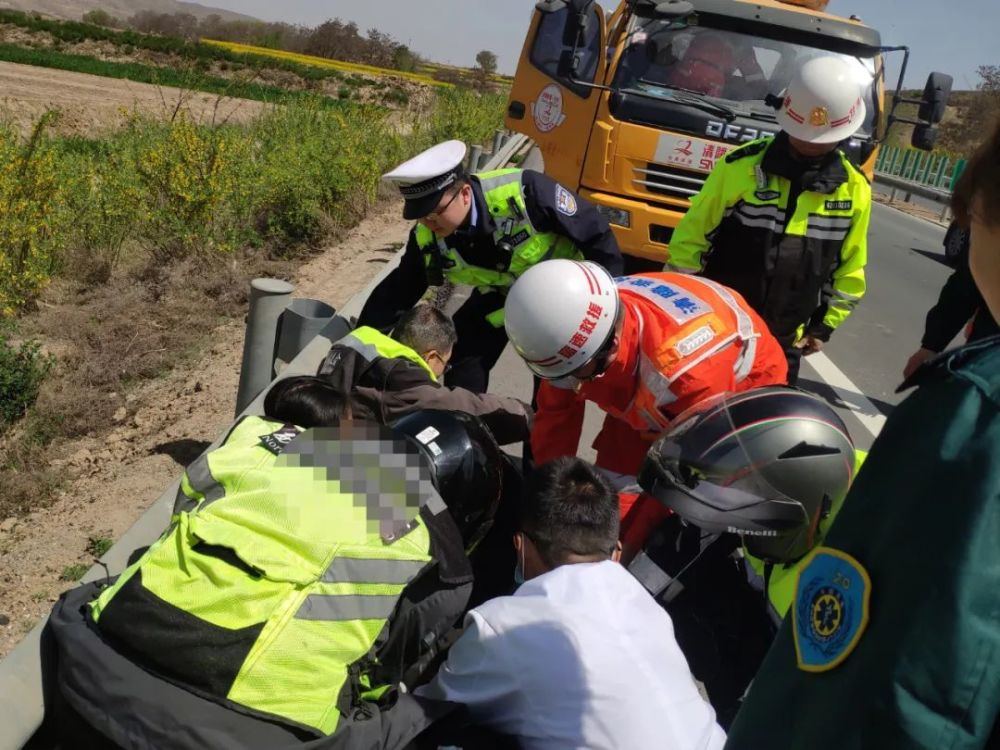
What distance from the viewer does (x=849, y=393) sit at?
6.89 metres

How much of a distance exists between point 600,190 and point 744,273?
9.49 feet

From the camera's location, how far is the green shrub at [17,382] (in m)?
5.56

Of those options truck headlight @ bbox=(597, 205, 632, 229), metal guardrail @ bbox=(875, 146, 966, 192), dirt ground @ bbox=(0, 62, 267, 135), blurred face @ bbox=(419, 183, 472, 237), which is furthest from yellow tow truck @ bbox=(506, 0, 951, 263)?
metal guardrail @ bbox=(875, 146, 966, 192)

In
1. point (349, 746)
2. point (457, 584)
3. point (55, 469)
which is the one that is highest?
point (457, 584)

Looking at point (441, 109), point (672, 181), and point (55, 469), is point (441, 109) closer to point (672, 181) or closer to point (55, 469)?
point (672, 181)

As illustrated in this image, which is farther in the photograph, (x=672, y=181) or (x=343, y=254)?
(x=343, y=254)

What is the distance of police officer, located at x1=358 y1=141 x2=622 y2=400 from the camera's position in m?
4.01

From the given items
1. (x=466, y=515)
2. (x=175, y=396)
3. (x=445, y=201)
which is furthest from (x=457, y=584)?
(x=175, y=396)

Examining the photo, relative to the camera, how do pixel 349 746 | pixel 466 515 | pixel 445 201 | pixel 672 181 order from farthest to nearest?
pixel 672 181 < pixel 445 201 < pixel 466 515 < pixel 349 746

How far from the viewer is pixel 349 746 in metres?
2.14

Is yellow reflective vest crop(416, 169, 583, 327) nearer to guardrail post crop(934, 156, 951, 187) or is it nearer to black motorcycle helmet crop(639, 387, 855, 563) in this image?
black motorcycle helmet crop(639, 387, 855, 563)

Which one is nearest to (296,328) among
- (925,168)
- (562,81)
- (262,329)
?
(262,329)

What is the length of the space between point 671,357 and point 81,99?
34918 mm

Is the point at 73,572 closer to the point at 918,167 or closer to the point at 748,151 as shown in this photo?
the point at 748,151
